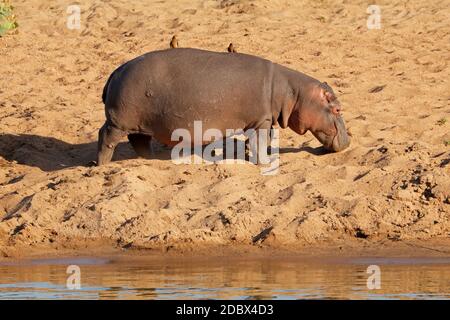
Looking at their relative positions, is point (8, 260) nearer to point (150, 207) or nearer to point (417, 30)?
point (150, 207)

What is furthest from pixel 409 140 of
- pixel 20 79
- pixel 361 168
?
pixel 20 79

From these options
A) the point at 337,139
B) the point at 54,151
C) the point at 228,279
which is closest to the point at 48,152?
the point at 54,151

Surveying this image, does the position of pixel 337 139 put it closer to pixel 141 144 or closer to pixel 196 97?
pixel 196 97

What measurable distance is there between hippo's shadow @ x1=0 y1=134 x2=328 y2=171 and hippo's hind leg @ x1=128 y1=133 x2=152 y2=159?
0.38 ft

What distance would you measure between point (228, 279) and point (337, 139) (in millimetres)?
3696

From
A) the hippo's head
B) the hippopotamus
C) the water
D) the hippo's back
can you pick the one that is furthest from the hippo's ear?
the water

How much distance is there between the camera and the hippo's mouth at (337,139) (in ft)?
44.7

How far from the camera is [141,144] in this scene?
13.8 m

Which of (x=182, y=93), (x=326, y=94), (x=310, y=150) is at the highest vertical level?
(x=326, y=94)

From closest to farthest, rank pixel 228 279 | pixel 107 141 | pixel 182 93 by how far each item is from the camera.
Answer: pixel 228 279 < pixel 182 93 < pixel 107 141

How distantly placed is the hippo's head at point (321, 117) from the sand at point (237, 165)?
0.22 meters

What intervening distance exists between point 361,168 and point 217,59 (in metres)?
1.96

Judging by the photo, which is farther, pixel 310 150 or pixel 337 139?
pixel 310 150

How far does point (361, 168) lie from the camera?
42.5ft
